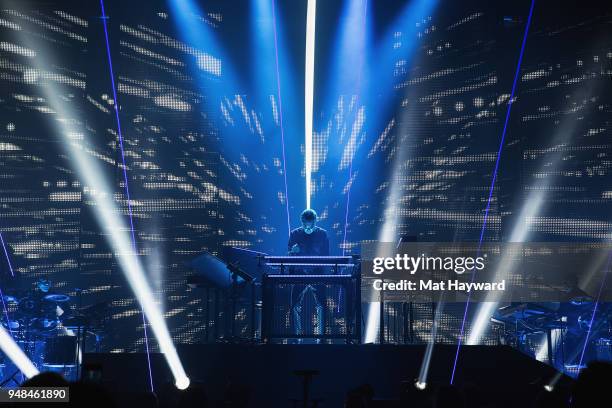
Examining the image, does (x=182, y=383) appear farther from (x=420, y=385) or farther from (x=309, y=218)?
(x=309, y=218)

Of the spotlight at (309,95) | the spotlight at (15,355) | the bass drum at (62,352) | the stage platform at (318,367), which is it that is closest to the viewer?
the stage platform at (318,367)

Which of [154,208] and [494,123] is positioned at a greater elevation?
[494,123]

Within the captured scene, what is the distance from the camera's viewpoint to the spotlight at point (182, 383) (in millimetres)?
5226

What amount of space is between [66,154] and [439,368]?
20.1 feet

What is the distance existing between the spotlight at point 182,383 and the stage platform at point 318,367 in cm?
11

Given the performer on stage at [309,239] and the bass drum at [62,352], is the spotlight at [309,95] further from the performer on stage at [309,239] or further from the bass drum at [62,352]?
the bass drum at [62,352]

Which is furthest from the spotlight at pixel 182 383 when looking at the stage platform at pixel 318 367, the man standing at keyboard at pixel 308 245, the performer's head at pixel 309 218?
the performer's head at pixel 309 218

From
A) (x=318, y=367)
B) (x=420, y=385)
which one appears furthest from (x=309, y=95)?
(x=420, y=385)

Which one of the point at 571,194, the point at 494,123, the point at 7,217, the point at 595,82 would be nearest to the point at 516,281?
the point at 571,194

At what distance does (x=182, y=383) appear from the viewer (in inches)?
208

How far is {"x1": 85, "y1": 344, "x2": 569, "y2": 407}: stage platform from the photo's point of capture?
5.39m

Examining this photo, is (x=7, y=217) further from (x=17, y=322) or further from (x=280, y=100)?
(x=280, y=100)

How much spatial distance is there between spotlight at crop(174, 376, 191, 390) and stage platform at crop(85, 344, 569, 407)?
0.11 meters

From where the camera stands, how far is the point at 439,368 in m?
5.49
